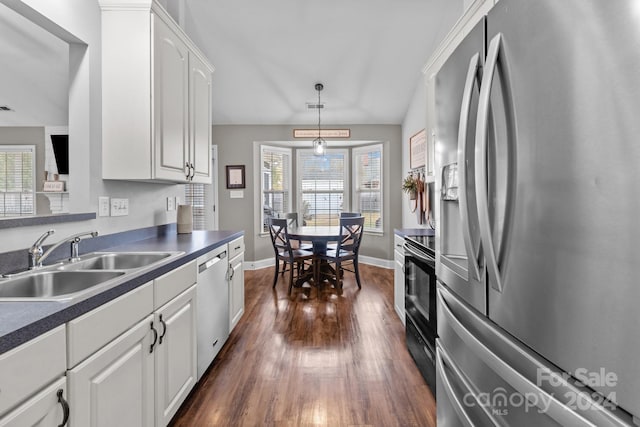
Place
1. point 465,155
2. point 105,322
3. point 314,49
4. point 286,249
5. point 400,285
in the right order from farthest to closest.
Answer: point 286,249 → point 314,49 → point 400,285 → point 105,322 → point 465,155

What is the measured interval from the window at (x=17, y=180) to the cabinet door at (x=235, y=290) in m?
1.34

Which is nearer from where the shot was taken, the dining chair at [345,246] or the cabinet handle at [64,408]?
the cabinet handle at [64,408]

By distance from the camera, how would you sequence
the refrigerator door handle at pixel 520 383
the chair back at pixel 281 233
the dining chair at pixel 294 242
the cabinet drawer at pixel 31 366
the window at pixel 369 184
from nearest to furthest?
the refrigerator door handle at pixel 520 383
the cabinet drawer at pixel 31 366
the chair back at pixel 281 233
the dining chair at pixel 294 242
the window at pixel 369 184

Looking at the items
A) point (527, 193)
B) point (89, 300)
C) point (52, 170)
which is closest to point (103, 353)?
point (89, 300)

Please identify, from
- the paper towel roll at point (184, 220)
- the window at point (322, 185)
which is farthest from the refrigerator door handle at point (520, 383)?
the window at point (322, 185)

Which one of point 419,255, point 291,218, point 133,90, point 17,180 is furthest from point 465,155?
point 291,218

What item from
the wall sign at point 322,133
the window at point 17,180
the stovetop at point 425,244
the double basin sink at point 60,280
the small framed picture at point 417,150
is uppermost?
the wall sign at point 322,133

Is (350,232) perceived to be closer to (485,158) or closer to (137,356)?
(137,356)

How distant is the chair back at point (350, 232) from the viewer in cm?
388

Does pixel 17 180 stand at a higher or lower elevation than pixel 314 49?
lower

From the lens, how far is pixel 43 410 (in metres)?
0.84

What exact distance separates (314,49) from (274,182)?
8.09 ft

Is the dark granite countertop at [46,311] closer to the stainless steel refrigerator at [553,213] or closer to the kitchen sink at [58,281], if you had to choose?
the kitchen sink at [58,281]

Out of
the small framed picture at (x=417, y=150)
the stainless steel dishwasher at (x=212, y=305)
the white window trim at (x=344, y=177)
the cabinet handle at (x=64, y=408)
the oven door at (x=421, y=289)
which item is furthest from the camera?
the white window trim at (x=344, y=177)
